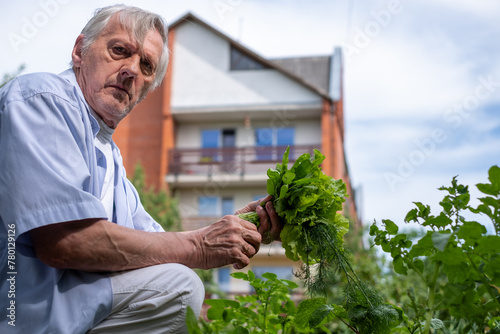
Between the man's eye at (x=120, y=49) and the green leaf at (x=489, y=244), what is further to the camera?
the man's eye at (x=120, y=49)

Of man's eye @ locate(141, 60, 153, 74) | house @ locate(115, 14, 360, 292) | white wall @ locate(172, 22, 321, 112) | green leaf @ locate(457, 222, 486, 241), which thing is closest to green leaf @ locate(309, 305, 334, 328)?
green leaf @ locate(457, 222, 486, 241)

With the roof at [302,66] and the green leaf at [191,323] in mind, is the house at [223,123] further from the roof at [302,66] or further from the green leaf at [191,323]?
the green leaf at [191,323]

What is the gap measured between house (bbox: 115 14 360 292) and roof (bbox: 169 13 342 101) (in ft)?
0.17

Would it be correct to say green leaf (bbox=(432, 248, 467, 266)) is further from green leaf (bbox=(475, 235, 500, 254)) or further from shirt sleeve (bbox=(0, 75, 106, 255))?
shirt sleeve (bbox=(0, 75, 106, 255))

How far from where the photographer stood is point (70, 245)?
1.60 meters

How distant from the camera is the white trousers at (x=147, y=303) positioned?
1.68 metres

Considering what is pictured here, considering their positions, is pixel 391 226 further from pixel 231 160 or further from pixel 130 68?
pixel 231 160

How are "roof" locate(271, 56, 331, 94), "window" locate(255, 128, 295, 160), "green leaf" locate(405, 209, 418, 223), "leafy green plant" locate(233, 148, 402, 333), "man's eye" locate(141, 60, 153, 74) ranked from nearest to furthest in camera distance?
"green leaf" locate(405, 209, 418, 223) < "leafy green plant" locate(233, 148, 402, 333) < "man's eye" locate(141, 60, 153, 74) < "window" locate(255, 128, 295, 160) < "roof" locate(271, 56, 331, 94)

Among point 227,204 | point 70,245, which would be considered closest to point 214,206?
point 227,204

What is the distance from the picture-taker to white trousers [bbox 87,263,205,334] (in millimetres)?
1685

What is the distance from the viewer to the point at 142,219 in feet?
8.23

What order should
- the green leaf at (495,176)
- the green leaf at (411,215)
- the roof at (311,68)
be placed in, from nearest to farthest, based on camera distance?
the green leaf at (495,176), the green leaf at (411,215), the roof at (311,68)

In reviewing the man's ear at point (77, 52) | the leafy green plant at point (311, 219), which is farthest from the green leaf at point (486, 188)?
the man's ear at point (77, 52)

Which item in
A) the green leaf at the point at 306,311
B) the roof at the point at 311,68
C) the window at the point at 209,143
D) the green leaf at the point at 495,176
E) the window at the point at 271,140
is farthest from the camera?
the roof at the point at 311,68
